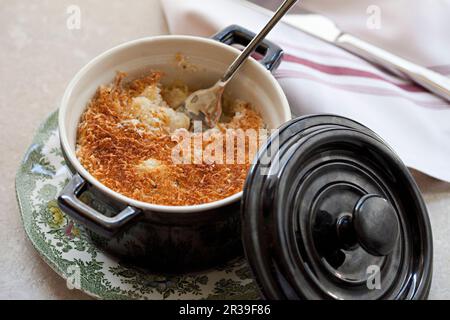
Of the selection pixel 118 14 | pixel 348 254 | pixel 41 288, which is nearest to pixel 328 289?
pixel 348 254

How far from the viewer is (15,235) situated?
1.15 meters

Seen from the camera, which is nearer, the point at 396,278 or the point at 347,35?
the point at 396,278

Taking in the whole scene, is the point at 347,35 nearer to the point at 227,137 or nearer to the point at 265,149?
the point at 227,137

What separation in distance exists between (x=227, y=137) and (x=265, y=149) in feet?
0.71

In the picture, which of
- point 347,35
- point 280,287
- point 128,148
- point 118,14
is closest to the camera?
point 280,287

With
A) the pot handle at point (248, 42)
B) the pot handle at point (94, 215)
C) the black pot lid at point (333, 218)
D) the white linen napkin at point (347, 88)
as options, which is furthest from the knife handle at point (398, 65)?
the pot handle at point (94, 215)

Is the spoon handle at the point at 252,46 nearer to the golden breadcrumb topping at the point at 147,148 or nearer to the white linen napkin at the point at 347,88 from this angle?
the golden breadcrumb topping at the point at 147,148

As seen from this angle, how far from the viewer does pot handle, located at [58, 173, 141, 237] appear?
91 cm

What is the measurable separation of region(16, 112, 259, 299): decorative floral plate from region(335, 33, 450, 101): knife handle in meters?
0.66

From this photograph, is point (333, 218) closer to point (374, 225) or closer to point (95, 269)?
point (374, 225)

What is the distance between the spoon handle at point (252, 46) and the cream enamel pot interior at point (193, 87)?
0.03 meters

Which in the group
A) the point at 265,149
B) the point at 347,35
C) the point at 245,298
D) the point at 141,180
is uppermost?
the point at 347,35

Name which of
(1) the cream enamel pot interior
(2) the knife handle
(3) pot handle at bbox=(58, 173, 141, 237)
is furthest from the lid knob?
(2) the knife handle

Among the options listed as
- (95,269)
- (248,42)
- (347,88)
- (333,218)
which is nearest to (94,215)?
(95,269)
